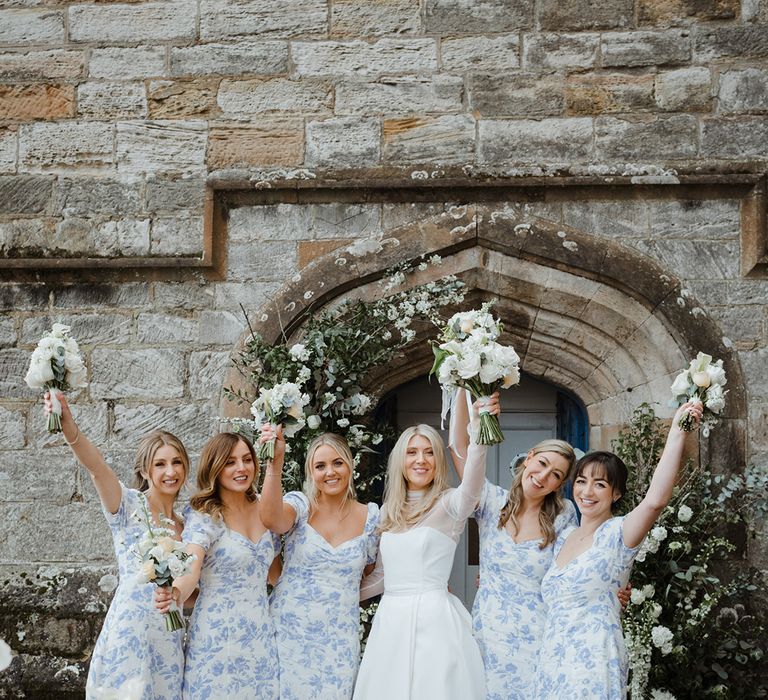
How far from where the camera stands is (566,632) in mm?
3359

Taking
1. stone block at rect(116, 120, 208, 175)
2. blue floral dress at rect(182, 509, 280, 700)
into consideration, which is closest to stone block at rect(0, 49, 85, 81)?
stone block at rect(116, 120, 208, 175)

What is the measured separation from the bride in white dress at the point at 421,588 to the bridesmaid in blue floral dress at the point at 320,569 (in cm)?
9

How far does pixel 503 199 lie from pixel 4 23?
2.71m

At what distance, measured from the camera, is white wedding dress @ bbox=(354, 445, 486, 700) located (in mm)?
3381

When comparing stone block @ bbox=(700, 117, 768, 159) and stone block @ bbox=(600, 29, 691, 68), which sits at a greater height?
stone block @ bbox=(600, 29, 691, 68)

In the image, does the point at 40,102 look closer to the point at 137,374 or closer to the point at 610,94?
the point at 137,374

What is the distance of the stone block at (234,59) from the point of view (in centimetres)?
495

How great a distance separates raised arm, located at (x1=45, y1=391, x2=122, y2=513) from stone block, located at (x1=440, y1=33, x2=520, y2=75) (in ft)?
8.52

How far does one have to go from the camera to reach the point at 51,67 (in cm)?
503

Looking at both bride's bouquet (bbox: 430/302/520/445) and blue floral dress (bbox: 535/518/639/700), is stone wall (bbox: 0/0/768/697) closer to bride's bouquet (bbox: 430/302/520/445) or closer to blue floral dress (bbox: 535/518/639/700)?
bride's bouquet (bbox: 430/302/520/445)

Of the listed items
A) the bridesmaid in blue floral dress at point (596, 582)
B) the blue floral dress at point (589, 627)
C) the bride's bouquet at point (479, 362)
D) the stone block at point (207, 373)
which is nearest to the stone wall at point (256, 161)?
the stone block at point (207, 373)

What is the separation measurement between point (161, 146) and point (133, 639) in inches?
101

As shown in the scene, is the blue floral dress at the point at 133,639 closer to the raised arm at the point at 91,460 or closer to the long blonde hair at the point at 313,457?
the raised arm at the point at 91,460

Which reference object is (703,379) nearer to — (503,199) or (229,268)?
(503,199)
